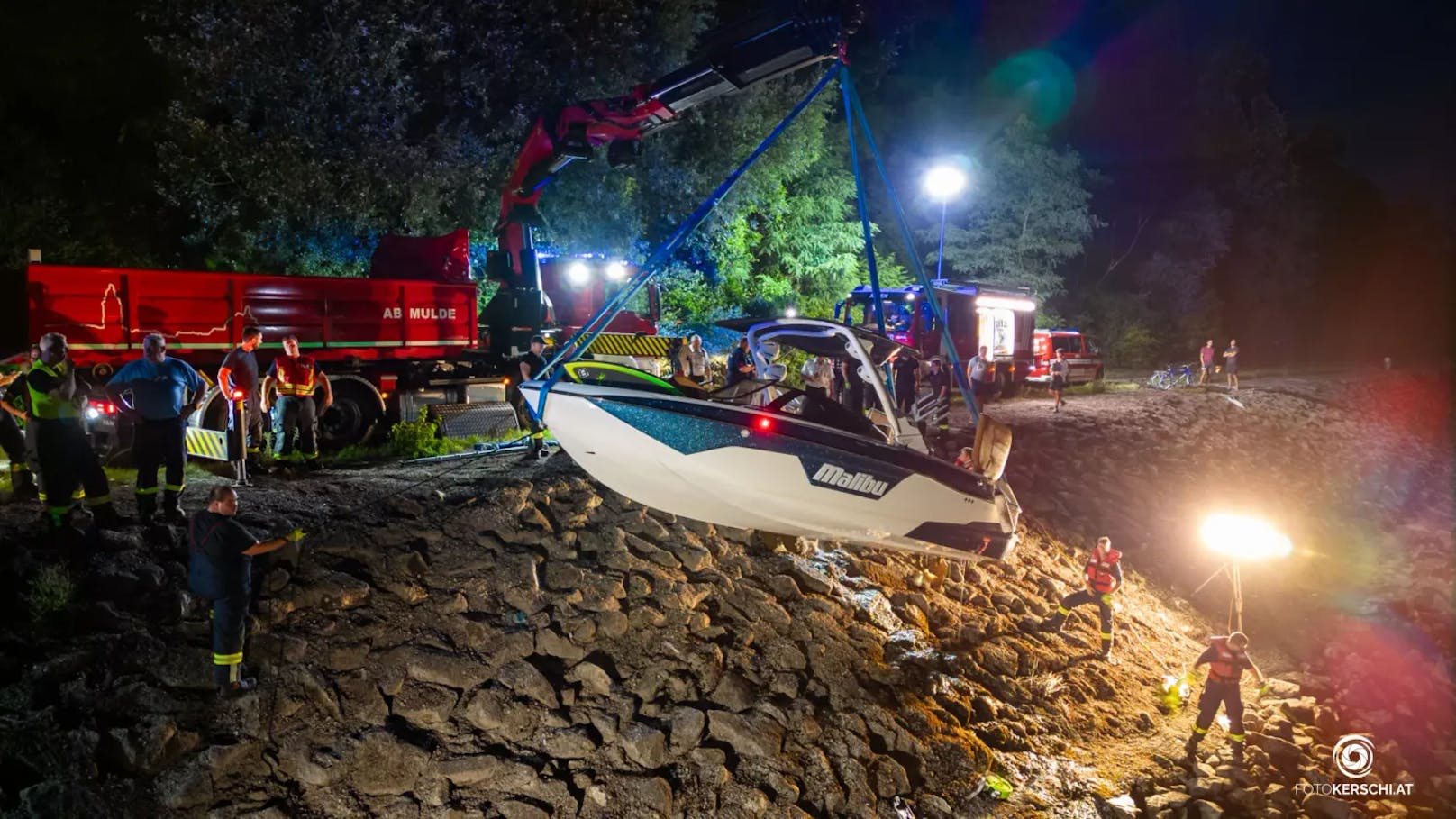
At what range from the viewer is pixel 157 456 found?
6348 mm

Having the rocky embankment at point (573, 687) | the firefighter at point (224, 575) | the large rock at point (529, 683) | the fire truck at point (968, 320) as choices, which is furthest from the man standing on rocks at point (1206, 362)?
the firefighter at point (224, 575)

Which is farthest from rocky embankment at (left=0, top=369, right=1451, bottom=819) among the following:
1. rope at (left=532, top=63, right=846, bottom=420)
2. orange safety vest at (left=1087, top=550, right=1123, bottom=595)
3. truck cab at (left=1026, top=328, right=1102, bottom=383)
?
truck cab at (left=1026, top=328, right=1102, bottom=383)

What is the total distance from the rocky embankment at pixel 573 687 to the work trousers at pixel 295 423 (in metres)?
1.08

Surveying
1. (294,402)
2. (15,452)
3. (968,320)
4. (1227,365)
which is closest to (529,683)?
(294,402)

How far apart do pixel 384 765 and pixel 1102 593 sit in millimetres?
6719

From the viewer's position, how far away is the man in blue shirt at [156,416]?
6.24 meters

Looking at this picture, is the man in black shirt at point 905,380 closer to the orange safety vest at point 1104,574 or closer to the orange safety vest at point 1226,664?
the orange safety vest at point 1104,574

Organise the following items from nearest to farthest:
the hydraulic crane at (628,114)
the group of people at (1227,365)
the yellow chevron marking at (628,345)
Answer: the hydraulic crane at (628,114) < the yellow chevron marking at (628,345) < the group of people at (1227,365)

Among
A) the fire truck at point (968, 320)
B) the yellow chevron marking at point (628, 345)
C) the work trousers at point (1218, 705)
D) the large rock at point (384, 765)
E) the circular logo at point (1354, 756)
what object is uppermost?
the fire truck at point (968, 320)

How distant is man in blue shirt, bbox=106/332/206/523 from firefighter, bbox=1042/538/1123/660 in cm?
799

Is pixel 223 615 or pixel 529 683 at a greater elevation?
pixel 223 615

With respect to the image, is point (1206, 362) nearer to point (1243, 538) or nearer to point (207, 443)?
point (1243, 538)

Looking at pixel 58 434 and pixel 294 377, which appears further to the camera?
pixel 294 377

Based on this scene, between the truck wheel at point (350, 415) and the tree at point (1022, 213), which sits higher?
the tree at point (1022, 213)
